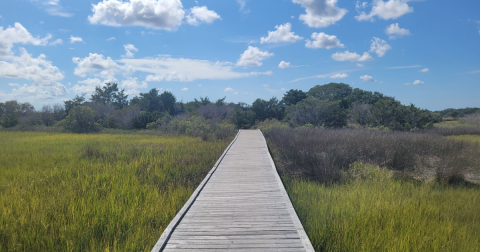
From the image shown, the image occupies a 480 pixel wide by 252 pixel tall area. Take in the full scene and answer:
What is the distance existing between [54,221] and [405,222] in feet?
17.5

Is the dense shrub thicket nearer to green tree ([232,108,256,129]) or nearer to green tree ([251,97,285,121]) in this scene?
green tree ([232,108,256,129])

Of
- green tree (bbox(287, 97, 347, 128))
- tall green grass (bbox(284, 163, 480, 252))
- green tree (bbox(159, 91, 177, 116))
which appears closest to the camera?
tall green grass (bbox(284, 163, 480, 252))

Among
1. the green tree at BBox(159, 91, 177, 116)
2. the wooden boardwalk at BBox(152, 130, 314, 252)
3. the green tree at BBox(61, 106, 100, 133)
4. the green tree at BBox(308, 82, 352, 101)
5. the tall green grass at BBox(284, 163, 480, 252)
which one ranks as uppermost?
the green tree at BBox(308, 82, 352, 101)

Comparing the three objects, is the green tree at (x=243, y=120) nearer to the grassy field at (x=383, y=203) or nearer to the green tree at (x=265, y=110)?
the green tree at (x=265, y=110)

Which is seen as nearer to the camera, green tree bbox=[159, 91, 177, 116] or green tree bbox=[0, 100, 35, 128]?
green tree bbox=[0, 100, 35, 128]

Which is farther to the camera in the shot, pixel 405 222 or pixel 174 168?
pixel 174 168

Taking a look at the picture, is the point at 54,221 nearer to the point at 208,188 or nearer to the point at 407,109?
the point at 208,188

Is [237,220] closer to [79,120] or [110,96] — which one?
[79,120]

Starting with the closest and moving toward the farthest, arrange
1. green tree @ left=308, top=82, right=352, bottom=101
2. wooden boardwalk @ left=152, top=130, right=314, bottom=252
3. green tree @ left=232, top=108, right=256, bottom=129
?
wooden boardwalk @ left=152, top=130, right=314, bottom=252 → green tree @ left=232, top=108, right=256, bottom=129 → green tree @ left=308, top=82, right=352, bottom=101

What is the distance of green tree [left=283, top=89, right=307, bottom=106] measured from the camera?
37.5 m

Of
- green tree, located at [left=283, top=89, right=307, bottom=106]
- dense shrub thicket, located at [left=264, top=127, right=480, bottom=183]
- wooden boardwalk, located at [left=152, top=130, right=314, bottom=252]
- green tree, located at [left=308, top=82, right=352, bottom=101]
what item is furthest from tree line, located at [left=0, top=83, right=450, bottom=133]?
wooden boardwalk, located at [left=152, top=130, right=314, bottom=252]

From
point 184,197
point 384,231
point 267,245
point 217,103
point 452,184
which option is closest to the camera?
point 267,245

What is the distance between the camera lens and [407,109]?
23828mm

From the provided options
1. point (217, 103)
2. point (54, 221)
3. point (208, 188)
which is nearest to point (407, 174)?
point (208, 188)
